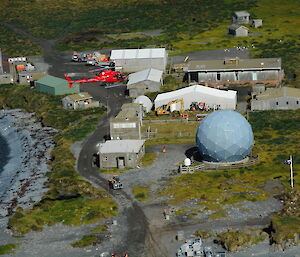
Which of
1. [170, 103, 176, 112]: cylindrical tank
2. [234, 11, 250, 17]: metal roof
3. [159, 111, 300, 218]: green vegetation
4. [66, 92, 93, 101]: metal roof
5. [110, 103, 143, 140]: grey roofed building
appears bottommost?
[159, 111, 300, 218]: green vegetation

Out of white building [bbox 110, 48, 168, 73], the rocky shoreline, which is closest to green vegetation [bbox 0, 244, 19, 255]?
the rocky shoreline

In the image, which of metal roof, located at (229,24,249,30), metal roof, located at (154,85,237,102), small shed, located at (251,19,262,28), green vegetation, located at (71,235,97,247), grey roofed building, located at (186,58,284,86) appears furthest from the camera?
small shed, located at (251,19,262,28)

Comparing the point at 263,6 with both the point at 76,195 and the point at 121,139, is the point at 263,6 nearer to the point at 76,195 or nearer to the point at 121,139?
the point at 121,139

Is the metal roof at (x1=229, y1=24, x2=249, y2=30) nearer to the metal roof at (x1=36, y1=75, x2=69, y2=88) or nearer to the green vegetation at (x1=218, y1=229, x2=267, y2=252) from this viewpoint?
the metal roof at (x1=36, y1=75, x2=69, y2=88)

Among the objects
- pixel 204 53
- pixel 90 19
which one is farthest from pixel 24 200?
pixel 90 19

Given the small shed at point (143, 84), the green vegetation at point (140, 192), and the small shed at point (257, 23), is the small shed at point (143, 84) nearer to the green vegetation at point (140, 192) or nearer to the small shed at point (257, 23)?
the green vegetation at point (140, 192)

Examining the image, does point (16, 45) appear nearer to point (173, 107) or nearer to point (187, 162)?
point (173, 107)
